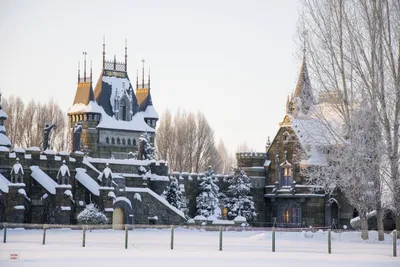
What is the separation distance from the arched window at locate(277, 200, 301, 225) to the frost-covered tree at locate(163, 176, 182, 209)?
831cm

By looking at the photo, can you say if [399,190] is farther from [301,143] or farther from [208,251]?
[301,143]

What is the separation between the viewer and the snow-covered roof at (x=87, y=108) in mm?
71000

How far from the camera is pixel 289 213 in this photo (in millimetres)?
61438

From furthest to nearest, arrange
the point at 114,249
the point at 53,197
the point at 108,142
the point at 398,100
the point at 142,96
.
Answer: the point at 142,96 < the point at 108,142 < the point at 53,197 < the point at 398,100 < the point at 114,249

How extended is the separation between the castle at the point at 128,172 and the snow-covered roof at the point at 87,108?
8 cm

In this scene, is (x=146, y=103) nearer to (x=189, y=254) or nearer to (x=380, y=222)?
(x=380, y=222)

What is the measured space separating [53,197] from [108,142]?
79.0 feet

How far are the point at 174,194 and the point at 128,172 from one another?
3.37m

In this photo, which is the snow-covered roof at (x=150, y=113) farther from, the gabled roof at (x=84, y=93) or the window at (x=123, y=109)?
the gabled roof at (x=84, y=93)

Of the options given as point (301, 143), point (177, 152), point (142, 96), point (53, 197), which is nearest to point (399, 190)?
point (53, 197)

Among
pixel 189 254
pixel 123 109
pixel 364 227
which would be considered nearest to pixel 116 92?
pixel 123 109

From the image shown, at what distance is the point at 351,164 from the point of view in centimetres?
3684

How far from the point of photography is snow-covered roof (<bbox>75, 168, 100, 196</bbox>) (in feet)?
165

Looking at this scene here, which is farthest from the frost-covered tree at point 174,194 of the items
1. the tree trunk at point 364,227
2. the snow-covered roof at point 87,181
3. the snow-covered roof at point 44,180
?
the tree trunk at point 364,227
